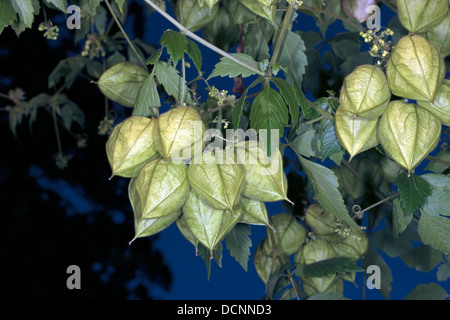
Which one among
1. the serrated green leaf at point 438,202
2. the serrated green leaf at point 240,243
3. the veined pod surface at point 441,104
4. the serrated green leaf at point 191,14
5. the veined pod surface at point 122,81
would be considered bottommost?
the serrated green leaf at point 240,243

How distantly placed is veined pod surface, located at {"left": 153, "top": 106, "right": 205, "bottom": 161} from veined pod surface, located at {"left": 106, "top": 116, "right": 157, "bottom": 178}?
0.02m

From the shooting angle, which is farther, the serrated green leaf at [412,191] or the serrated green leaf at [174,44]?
the serrated green leaf at [412,191]

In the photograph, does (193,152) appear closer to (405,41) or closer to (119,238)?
(405,41)

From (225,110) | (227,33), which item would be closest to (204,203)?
(225,110)

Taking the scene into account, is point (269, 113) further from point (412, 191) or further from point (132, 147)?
point (412, 191)

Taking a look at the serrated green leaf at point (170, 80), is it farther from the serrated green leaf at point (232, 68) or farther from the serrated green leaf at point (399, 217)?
the serrated green leaf at point (399, 217)

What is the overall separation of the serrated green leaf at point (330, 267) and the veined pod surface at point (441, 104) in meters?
0.30

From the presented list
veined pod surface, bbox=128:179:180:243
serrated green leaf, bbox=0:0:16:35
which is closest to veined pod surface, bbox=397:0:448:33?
veined pod surface, bbox=128:179:180:243

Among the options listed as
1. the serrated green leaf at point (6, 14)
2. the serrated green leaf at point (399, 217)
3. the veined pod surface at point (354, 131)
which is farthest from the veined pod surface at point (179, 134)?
the serrated green leaf at point (399, 217)

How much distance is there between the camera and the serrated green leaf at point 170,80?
804 millimetres

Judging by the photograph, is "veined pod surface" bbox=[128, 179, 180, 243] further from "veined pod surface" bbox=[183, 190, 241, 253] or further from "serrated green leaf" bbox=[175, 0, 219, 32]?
"serrated green leaf" bbox=[175, 0, 219, 32]

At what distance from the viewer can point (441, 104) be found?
2.43ft

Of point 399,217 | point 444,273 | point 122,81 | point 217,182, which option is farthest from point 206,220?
point 444,273

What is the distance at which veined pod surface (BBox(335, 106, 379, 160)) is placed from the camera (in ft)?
2.42
